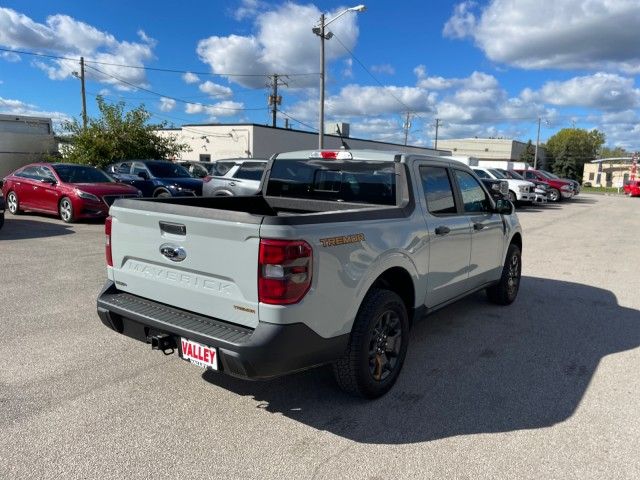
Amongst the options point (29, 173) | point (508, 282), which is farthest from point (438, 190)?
point (29, 173)

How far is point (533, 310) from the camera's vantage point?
19.6 ft

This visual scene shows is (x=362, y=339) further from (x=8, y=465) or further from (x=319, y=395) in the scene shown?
(x=8, y=465)

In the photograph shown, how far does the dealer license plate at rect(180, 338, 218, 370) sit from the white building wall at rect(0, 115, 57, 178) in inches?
1090

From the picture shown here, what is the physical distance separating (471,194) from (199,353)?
329cm

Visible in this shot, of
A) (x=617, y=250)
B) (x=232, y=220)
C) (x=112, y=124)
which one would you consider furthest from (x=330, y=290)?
(x=112, y=124)

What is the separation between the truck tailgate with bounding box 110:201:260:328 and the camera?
2.88m

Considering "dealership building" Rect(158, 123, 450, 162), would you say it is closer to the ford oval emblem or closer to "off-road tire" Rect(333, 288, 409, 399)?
"off-road tire" Rect(333, 288, 409, 399)

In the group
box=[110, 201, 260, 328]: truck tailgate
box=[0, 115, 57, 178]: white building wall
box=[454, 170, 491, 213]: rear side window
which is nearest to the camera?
box=[110, 201, 260, 328]: truck tailgate

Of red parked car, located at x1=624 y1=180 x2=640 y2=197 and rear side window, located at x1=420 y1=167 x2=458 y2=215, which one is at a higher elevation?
rear side window, located at x1=420 y1=167 x2=458 y2=215

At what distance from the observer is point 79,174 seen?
42.0 feet

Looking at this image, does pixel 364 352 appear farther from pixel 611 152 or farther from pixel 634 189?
pixel 611 152

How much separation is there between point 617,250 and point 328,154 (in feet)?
29.9

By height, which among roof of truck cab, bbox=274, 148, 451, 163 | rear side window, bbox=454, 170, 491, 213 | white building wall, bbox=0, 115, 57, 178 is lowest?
rear side window, bbox=454, 170, 491, 213

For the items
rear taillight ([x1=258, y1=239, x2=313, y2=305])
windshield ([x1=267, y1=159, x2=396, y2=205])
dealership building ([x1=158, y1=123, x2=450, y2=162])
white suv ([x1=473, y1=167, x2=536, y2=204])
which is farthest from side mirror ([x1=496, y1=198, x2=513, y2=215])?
dealership building ([x1=158, y1=123, x2=450, y2=162])
